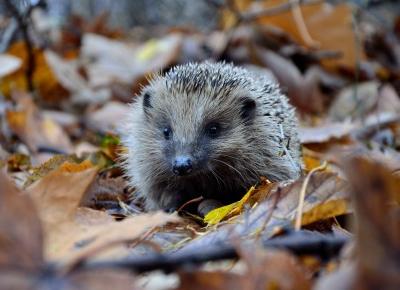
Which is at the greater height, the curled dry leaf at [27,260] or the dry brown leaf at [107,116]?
the curled dry leaf at [27,260]

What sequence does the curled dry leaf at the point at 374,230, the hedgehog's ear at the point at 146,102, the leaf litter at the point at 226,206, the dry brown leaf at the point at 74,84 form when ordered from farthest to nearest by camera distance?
the dry brown leaf at the point at 74,84 → the hedgehog's ear at the point at 146,102 → the leaf litter at the point at 226,206 → the curled dry leaf at the point at 374,230

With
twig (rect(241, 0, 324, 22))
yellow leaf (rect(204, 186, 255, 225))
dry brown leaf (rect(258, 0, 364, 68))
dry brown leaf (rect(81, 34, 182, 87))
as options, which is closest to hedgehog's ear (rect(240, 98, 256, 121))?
yellow leaf (rect(204, 186, 255, 225))

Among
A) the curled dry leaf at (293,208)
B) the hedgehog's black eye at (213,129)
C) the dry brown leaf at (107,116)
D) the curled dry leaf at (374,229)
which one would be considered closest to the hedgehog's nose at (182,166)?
the hedgehog's black eye at (213,129)

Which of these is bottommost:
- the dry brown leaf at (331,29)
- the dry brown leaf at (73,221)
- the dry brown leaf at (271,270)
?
the dry brown leaf at (271,270)

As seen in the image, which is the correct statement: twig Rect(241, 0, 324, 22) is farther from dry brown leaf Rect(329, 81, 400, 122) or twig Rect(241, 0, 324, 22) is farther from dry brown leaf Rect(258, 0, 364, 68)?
dry brown leaf Rect(329, 81, 400, 122)

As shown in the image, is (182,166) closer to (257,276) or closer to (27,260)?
(257,276)

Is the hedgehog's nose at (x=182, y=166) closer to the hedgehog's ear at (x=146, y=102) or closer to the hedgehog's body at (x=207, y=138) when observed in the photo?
the hedgehog's body at (x=207, y=138)

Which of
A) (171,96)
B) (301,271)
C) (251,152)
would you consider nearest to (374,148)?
(251,152)

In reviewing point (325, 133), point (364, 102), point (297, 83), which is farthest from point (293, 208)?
point (297, 83)
